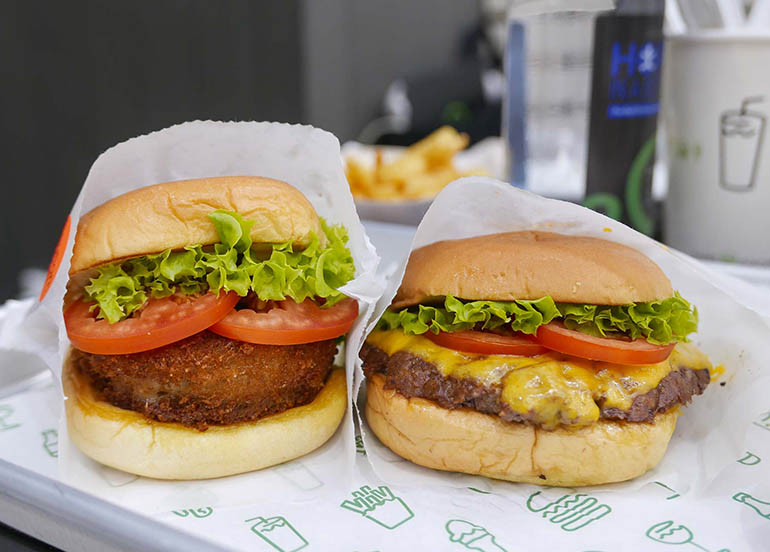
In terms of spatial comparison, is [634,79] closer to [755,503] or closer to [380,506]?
[755,503]

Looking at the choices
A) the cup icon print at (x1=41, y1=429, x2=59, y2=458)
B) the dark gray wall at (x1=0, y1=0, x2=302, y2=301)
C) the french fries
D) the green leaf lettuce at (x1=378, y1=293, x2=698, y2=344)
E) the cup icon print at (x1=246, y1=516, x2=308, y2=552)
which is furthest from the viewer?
the dark gray wall at (x1=0, y1=0, x2=302, y2=301)

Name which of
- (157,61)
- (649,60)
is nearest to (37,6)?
(157,61)

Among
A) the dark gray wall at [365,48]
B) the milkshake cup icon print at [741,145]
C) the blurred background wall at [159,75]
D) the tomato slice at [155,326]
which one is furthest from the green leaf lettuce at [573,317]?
the dark gray wall at [365,48]

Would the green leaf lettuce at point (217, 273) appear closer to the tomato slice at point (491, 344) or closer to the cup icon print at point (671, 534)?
the tomato slice at point (491, 344)

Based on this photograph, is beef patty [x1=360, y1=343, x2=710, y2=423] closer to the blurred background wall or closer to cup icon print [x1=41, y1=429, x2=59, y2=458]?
cup icon print [x1=41, y1=429, x2=59, y2=458]

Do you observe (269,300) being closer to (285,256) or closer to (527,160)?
(285,256)

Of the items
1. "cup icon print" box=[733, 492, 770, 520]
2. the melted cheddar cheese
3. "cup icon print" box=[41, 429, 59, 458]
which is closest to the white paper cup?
the melted cheddar cheese

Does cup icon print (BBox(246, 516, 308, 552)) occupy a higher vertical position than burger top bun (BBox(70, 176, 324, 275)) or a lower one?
lower
